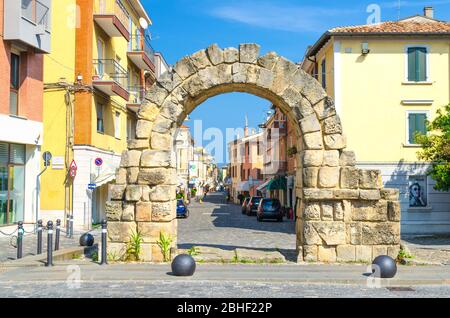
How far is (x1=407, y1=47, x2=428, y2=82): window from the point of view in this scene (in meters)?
26.6

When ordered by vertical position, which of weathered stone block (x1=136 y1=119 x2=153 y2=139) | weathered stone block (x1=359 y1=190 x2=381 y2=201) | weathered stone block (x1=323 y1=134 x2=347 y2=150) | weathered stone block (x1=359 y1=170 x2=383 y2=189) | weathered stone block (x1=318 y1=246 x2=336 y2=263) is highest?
weathered stone block (x1=136 y1=119 x2=153 y2=139)

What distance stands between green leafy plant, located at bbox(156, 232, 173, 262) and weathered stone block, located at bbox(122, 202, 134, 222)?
79 centimetres

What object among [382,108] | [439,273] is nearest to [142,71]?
[382,108]

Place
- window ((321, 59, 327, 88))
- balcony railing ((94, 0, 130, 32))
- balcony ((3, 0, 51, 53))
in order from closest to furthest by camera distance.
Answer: balcony ((3, 0, 51, 53)) → balcony railing ((94, 0, 130, 32)) → window ((321, 59, 327, 88))

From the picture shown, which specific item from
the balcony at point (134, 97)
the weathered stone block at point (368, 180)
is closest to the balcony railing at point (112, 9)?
the balcony at point (134, 97)

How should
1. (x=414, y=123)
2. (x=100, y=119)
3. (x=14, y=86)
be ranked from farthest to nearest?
(x=100, y=119) → (x=414, y=123) → (x=14, y=86)

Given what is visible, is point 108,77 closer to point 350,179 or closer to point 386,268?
point 350,179

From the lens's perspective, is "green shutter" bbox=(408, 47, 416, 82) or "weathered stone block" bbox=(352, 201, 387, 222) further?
"green shutter" bbox=(408, 47, 416, 82)

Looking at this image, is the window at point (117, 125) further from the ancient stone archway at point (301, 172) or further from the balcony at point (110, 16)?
the ancient stone archway at point (301, 172)

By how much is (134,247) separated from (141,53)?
23.7m

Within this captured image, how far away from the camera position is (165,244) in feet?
42.7

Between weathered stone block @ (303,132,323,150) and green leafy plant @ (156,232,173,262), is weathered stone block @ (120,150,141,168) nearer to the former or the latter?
green leafy plant @ (156,232,173,262)

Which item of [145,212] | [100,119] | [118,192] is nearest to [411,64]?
[100,119]

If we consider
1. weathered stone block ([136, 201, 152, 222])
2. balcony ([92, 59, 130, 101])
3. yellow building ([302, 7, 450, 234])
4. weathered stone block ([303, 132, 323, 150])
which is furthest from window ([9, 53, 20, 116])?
yellow building ([302, 7, 450, 234])
